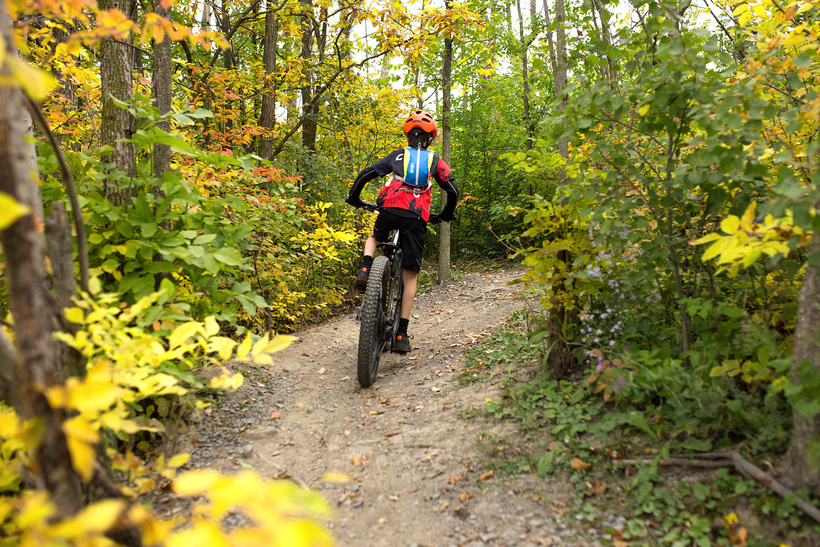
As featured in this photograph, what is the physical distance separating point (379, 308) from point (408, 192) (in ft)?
3.40

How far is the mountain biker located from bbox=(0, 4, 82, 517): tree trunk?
2.68 meters

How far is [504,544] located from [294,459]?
126 centimetres

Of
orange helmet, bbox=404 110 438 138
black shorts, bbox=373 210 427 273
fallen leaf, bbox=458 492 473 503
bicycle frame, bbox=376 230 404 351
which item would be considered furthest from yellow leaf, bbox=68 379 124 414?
orange helmet, bbox=404 110 438 138

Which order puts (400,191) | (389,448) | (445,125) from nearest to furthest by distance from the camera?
(389,448), (400,191), (445,125)

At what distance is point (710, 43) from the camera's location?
2.03m

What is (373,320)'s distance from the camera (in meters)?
3.44

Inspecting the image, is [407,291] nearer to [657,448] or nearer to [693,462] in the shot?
[657,448]

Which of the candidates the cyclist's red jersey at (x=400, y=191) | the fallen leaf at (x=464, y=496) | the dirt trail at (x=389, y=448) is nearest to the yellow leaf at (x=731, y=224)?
the dirt trail at (x=389, y=448)

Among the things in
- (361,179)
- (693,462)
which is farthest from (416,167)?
(693,462)

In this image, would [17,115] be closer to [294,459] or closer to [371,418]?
[294,459]

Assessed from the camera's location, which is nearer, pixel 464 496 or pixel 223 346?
pixel 223 346

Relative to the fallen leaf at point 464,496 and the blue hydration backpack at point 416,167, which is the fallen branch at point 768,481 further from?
the blue hydration backpack at point 416,167

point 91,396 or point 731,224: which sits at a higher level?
point 731,224

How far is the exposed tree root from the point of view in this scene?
1527mm
